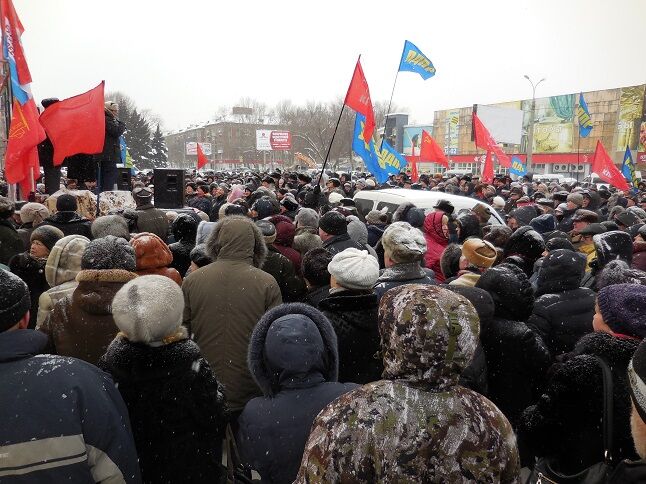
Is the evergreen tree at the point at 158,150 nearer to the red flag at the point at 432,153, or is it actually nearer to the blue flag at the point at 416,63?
the red flag at the point at 432,153

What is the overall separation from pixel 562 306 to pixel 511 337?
0.71 m

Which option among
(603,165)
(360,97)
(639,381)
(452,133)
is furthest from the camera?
(452,133)

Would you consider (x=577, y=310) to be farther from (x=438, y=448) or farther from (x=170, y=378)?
(x=170, y=378)

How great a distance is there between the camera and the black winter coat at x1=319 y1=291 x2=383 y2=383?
2998mm

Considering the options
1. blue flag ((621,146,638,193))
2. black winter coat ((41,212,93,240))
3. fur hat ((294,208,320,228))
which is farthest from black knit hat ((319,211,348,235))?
blue flag ((621,146,638,193))

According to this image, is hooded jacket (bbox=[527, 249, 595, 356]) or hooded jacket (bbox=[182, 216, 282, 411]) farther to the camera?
hooded jacket (bbox=[527, 249, 595, 356])

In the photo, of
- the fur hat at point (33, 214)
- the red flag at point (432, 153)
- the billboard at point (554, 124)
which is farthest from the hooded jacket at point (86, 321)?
the billboard at point (554, 124)

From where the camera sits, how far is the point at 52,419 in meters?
1.68

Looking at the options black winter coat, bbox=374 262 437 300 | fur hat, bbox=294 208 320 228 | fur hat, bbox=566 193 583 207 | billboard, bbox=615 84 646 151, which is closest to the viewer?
black winter coat, bbox=374 262 437 300

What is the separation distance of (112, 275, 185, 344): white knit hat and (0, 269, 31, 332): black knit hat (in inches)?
15.3

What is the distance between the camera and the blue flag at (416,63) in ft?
38.8

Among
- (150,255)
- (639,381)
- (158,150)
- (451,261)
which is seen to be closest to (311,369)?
(639,381)

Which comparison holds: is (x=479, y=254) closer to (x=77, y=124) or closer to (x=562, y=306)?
(x=562, y=306)

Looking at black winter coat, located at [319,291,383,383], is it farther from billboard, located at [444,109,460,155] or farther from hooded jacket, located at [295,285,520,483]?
billboard, located at [444,109,460,155]
